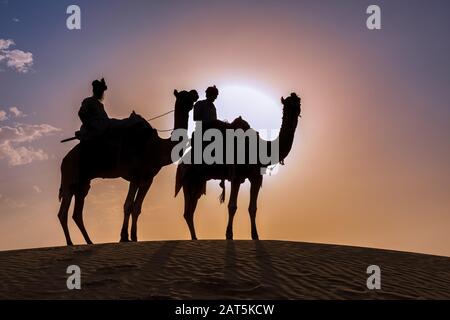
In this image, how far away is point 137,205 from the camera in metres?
12.3

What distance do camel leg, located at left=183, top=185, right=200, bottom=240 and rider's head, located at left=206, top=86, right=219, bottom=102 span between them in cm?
216

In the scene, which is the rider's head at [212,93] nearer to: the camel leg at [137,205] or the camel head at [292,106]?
the camel head at [292,106]

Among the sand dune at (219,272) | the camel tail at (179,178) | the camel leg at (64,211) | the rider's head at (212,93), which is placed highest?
the rider's head at (212,93)

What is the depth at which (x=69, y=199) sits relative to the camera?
13.0 meters

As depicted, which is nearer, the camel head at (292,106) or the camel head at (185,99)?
the camel head at (185,99)

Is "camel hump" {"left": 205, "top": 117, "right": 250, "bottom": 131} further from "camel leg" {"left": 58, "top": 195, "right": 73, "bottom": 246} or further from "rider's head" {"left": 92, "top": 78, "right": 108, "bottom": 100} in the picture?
"camel leg" {"left": 58, "top": 195, "right": 73, "bottom": 246}

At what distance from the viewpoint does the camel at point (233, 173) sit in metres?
13.4

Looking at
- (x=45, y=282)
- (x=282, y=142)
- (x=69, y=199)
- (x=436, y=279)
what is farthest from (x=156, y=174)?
(x=436, y=279)

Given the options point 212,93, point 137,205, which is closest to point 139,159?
point 137,205

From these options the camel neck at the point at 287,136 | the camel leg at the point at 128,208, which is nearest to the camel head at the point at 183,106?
the camel leg at the point at 128,208

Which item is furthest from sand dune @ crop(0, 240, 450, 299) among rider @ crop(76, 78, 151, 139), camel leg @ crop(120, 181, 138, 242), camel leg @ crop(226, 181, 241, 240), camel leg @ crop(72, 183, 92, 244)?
rider @ crop(76, 78, 151, 139)

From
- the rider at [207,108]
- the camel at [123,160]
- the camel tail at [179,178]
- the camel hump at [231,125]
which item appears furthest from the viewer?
the rider at [207,108]
